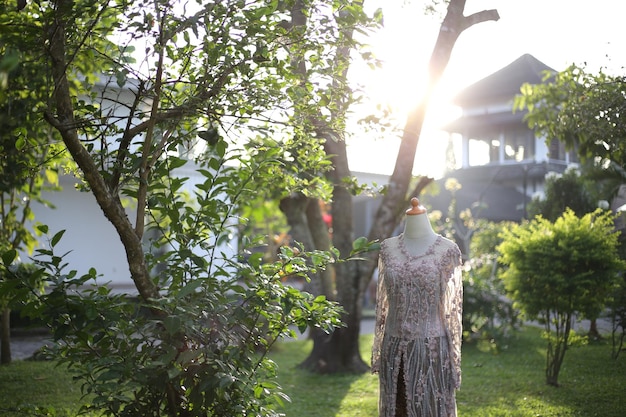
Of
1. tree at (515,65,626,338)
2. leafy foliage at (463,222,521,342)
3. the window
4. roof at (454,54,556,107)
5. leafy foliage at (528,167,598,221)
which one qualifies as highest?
roof at (454,54,556,107)

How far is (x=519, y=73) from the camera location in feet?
83.9

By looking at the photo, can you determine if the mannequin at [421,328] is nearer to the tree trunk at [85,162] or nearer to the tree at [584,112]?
the tree trunk at [85,162]

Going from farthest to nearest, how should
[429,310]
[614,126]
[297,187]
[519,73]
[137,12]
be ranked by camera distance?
1. [519,73]
2. [614,126]
3. [297,187]
4. [429,310]
5. [137,12]

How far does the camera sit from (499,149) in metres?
26.3

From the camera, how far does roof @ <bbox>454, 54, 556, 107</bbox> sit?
2507 centimetres

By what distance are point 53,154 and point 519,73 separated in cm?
2262

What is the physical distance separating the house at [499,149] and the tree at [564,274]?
1508 cm

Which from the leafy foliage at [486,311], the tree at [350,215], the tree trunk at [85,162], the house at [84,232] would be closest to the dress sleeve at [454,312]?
the tree trunk at [85,162]

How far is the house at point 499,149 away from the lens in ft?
81.7

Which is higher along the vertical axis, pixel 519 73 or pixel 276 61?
pixel 519 73

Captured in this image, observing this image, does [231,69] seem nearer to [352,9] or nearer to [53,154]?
[352,9]

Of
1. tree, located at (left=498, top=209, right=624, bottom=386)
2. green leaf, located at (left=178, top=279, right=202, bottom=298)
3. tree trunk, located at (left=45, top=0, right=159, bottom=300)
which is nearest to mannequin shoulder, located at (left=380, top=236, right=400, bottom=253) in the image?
tree trunk, located at (left=45, top=0, right=159, bottom=300)

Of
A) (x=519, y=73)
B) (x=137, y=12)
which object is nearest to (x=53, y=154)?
(x=137, y=12)

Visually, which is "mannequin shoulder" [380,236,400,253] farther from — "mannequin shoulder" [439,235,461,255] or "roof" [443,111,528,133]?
"roof" [443,111,528,133]
